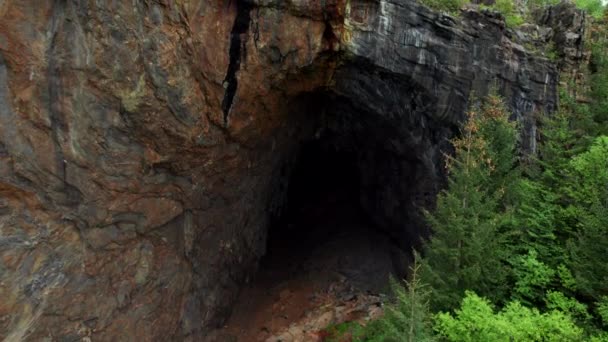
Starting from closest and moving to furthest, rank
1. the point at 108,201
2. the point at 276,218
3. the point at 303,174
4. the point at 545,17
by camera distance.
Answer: the point at 108,201, the point at 545,17, the point at 276,218, the point at 303,174

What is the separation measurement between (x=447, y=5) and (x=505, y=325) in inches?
408

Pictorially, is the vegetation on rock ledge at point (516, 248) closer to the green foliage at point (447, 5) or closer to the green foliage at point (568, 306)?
the green foliage at point (568, 306)

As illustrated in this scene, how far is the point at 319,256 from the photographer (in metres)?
18.6

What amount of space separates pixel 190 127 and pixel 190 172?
62.7 inches

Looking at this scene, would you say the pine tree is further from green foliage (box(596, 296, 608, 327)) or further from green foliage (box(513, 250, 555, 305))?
green foliage (box(596, 296, 608, 327))

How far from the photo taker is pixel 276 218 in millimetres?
18891

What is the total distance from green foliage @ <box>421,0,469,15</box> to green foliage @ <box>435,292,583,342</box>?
935 cm

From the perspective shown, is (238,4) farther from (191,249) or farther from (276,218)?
(276,218)

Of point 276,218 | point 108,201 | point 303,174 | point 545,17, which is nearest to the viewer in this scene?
point 108,201

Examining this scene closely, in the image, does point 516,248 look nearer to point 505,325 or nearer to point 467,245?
point 467,245

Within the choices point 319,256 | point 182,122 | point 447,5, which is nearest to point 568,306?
point 447,5

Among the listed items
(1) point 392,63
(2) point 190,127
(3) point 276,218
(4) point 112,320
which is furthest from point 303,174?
(4) point 112,320

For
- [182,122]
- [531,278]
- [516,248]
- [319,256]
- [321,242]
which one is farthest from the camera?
[321,242]

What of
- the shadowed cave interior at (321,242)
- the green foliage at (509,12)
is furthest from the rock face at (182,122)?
the shadowed cave interior at (321,242)
